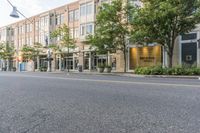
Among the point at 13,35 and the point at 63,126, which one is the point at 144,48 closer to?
the point at 63,126

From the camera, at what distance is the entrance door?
32.8 meters

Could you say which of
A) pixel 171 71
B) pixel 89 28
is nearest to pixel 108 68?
pixel 89 28

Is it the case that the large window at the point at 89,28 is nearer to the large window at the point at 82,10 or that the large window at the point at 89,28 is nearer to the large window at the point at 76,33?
the large window at the point at 82,10

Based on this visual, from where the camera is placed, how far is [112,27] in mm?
35531

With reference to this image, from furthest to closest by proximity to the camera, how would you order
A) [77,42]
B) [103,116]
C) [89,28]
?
[77,42]
[89,28]
[103,116]

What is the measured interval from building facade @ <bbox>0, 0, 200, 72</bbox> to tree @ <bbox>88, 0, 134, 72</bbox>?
255cm

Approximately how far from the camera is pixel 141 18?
28625 mm

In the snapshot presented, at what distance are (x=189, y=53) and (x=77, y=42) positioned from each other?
884 inches

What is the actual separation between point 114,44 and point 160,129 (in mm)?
31572

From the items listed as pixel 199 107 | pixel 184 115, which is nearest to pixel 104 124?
pixel 184 115

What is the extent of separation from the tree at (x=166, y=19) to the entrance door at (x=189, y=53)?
452cm

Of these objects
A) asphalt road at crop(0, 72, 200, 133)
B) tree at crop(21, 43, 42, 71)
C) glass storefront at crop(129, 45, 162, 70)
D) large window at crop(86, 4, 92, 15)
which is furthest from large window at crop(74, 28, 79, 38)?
asphalt road at crop(0, 72, 200, 133)

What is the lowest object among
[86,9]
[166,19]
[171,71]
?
[171,71]

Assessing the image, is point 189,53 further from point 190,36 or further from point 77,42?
point 77,42
